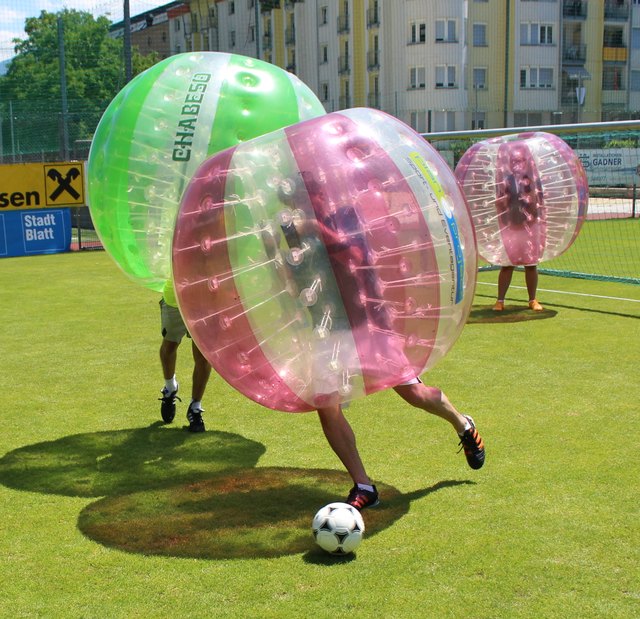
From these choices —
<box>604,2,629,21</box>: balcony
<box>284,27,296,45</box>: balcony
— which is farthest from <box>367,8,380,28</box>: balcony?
<box>604,2,629,21</box>: balcony

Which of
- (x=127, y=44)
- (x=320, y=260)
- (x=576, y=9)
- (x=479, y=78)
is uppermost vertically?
(x=576, y=9)

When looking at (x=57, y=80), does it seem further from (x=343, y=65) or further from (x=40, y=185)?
(x=40, y=185)

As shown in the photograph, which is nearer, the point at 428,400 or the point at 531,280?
the point at 428,400

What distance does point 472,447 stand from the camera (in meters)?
5.39

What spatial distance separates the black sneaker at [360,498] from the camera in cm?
482

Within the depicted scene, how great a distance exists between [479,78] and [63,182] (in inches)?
1260

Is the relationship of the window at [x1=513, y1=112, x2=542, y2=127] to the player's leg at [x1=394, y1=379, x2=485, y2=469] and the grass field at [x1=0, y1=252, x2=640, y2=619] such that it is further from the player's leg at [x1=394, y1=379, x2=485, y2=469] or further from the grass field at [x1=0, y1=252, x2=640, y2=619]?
the player's leg at [x1=394, y1=379, x2=485, y2=469]

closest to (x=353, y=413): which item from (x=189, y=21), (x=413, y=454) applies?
(x=413, y=454)

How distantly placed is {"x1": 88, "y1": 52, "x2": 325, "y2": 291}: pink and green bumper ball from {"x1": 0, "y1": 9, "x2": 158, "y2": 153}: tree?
1772cm

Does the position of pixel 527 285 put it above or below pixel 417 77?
below

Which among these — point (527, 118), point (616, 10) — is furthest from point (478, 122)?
point (616, 10)

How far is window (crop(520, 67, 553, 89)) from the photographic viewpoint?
48.3m

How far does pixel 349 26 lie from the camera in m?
48.9

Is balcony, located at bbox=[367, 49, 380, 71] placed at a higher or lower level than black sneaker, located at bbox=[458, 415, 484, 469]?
higher
